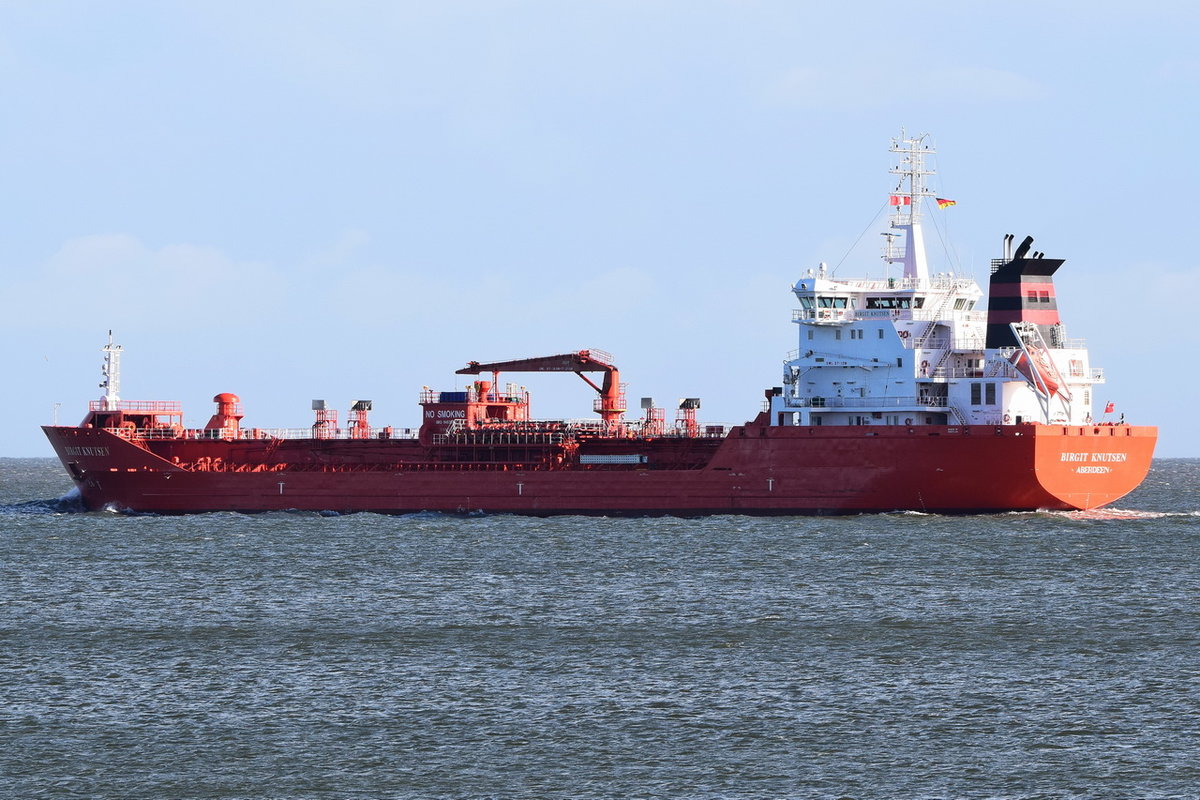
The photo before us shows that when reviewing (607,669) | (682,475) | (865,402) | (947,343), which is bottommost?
(607,669)

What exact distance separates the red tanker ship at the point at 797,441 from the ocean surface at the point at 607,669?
3443mm

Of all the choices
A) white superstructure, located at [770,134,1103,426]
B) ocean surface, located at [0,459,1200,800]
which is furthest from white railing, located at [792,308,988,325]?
ocean surface, located at [0,459,1200,800]

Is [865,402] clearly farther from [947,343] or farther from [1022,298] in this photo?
[1022,298]

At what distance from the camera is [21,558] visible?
46750 mm

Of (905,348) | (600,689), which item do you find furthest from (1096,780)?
(905,348)

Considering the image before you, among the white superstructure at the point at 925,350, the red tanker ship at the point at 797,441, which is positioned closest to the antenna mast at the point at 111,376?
the red tanker ship at the point at 797,441

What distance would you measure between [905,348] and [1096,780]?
31.8 metres

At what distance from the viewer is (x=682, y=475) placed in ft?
180

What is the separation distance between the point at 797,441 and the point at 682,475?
410 centimetres

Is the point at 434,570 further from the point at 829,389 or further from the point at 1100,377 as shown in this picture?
the point at 1100,377

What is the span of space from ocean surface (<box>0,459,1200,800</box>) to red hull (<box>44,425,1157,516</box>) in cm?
303

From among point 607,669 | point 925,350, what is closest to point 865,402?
point 925,350

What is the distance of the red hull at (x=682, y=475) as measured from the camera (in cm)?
5106

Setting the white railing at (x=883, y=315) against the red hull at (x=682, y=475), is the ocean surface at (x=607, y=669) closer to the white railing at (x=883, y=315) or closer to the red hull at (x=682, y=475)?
the red hull at (x=682, y=475)
